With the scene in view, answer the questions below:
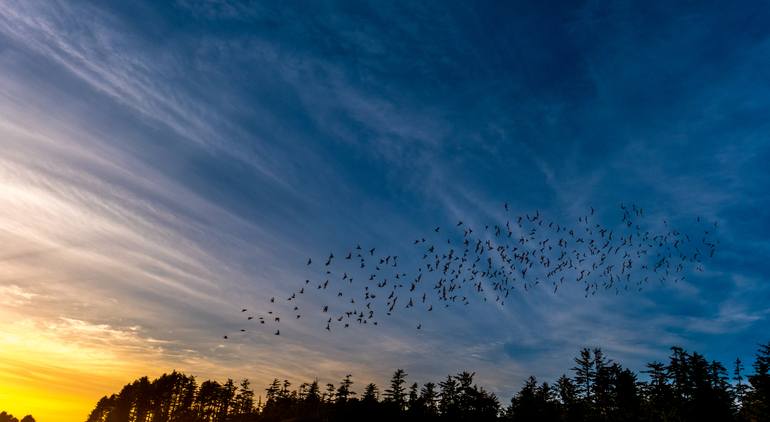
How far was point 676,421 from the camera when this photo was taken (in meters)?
54.8

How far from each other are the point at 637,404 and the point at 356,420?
53005 mm

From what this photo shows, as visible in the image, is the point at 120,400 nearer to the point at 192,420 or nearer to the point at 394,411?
the point at 192,420

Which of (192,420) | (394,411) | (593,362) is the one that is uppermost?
(593,362)

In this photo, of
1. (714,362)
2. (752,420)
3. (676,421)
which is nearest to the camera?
(752,420)

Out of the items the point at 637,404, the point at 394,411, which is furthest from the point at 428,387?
the point at 637,404

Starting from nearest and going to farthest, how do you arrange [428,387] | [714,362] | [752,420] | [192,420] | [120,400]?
[752,420] < [714,362] < [428,387] < [192,420] < [120,400]

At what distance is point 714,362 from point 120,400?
16548 centimetres

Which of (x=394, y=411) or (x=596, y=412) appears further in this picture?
(x=394, y=411)

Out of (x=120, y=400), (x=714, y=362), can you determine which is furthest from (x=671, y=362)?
(x=120, y=400)

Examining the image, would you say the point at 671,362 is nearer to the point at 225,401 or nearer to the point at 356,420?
the point at 356,420

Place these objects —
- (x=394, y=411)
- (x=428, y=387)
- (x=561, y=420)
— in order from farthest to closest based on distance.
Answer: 1. (x=428, y=387)
2. (x=394, y=411)
3. (x=561, y=420)

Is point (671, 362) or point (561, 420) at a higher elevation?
point (671, 362)

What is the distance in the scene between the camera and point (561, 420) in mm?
71625

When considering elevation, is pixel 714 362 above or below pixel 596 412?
above
